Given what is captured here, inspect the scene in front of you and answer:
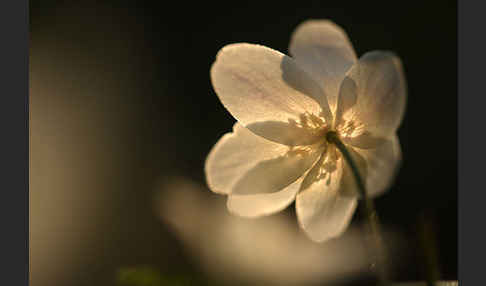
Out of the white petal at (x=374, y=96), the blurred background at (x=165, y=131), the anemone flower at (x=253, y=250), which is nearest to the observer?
the white petal at (x=374, y=96)

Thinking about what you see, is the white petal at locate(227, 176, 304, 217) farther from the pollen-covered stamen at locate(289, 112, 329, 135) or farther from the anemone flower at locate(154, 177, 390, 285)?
the anemone flower at locate(154, 177, 390, 285)

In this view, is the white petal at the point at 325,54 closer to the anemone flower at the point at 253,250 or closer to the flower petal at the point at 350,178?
the flower petal at the point at 350,178

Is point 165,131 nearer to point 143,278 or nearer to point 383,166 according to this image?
point 143,278

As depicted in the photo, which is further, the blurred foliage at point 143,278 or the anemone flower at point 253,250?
the anemone flower at point 253,250

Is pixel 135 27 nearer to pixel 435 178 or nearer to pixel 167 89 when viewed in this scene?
pixel 167 89

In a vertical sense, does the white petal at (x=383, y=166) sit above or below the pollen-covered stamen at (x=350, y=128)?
below

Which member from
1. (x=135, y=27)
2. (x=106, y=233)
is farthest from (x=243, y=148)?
(x=135, y=27)

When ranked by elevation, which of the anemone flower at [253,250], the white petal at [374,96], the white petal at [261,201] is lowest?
the anemone flower at [253,250]

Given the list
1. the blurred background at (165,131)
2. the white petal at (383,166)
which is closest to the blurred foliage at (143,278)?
the blurred background at (165,131)
